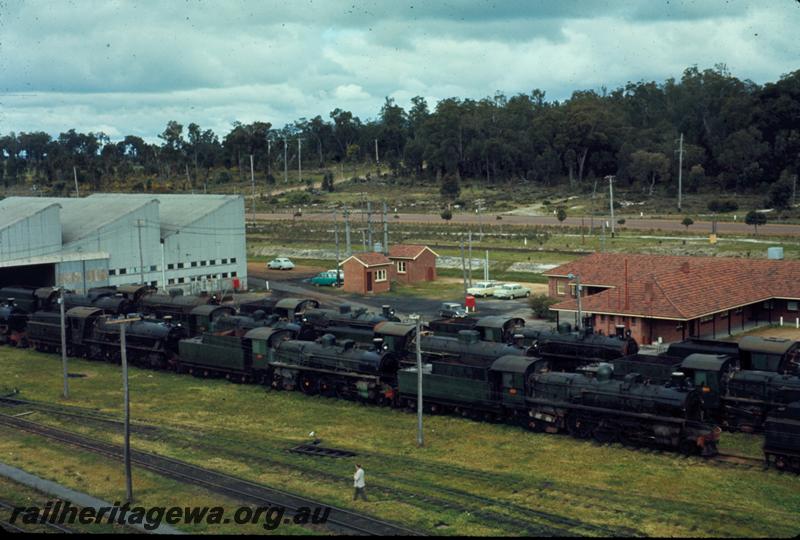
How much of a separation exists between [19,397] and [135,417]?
8.33 meters

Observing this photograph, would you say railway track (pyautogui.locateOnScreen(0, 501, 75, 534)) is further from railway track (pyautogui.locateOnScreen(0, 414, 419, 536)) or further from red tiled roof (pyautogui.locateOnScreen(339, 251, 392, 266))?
red tiled roof (pyautogui.locateOnScreen(339, 251, 392, 266))

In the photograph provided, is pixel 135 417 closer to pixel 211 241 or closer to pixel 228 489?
pixel 228 489

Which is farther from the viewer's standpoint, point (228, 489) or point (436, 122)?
point (436, 122)

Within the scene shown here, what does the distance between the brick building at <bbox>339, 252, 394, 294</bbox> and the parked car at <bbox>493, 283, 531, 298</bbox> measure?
1018 centimetres

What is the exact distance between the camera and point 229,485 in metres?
28.5

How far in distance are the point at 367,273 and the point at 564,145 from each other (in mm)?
73171

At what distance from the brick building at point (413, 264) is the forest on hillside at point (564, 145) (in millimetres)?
49331

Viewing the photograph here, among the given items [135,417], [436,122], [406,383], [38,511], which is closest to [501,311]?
[406,383]

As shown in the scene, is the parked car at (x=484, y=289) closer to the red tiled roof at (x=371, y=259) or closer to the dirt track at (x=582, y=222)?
the red tiled roof at (x=371, y=259)

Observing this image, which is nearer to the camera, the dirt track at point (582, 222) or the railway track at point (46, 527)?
the railway track at point (46, 527)

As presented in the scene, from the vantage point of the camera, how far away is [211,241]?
77562 mm

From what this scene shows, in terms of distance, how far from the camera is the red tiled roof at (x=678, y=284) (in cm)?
4944

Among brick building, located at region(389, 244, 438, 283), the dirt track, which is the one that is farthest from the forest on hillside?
brick building, located at region(389, 244, 438, 283)

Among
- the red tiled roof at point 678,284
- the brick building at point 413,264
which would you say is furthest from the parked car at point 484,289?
the red tiled roof at point 678,284
